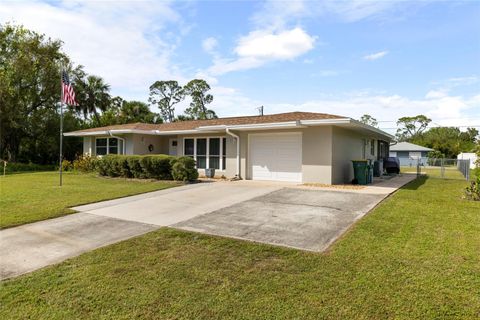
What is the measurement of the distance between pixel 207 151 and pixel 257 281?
42.3 ft

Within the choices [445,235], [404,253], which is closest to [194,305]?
[404,253]

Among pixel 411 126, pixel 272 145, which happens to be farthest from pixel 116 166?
pixel 411 126

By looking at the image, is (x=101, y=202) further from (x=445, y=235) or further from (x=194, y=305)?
(x=445, y=235)

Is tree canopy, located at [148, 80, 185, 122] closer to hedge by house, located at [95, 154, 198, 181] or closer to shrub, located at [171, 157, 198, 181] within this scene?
hedge by house, located at [95, 154, 198, 181]

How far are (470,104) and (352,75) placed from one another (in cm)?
2958

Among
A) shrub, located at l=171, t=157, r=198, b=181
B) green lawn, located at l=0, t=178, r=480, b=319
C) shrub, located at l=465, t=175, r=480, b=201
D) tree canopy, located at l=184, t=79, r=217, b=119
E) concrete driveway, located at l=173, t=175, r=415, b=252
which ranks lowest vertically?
green lawn, located at l=0, t=178, r=480, b=319

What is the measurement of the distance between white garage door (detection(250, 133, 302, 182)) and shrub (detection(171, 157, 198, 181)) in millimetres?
2975

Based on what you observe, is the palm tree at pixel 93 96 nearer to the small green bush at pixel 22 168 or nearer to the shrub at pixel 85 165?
the small green bush at pixel 22 168

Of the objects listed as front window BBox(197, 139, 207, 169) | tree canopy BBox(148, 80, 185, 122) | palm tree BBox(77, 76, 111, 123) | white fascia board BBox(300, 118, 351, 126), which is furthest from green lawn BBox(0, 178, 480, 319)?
tree canopy BBox(148, 80, 185, 122)

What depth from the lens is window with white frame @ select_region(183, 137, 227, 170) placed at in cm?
1548

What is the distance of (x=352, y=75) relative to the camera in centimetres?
1997

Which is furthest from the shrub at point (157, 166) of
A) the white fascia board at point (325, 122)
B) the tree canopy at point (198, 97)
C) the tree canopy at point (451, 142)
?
the tree canopy at point (451, 142)

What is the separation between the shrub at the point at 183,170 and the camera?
13.0m

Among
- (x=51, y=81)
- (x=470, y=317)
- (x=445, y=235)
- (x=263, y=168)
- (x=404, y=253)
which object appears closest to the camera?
(x=470, y=317)
